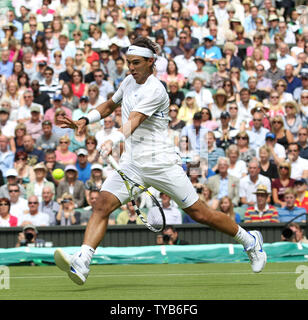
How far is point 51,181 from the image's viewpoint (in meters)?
15.4

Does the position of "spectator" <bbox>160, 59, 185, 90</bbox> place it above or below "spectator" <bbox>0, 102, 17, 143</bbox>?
above

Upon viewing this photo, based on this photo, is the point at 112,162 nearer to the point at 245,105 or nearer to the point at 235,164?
the point at 235,164

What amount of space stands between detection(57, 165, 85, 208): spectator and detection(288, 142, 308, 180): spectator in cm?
370

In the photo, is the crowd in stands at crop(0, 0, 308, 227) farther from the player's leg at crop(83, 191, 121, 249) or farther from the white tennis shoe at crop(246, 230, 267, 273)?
the player's leg at crop(83, 191, 121, 249)

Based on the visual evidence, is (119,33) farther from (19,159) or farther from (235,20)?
(19,159)

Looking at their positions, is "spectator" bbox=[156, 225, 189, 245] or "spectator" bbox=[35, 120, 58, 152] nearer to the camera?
"spectator" bbox=[156, 225, 189, 245]

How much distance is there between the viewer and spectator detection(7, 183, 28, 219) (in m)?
14.6

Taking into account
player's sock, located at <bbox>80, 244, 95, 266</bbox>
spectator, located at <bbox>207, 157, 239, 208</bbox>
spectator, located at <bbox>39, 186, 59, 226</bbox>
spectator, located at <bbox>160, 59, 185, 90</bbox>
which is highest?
spectator, located at <bbox>160, 59, 185, 90</bbox>

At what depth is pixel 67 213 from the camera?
47.0 feet

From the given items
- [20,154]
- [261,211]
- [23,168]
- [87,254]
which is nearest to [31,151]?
[20,154]

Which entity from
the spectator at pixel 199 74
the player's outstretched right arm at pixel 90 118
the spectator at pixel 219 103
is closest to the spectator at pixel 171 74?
the spectator at pixel 199 74

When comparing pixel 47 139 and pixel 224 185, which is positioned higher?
pixel 47 139

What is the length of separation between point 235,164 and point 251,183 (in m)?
0.75

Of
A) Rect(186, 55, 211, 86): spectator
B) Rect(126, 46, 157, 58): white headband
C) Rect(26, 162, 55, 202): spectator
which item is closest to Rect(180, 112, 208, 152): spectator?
Rect(186, 55, 211, 86): spectator
